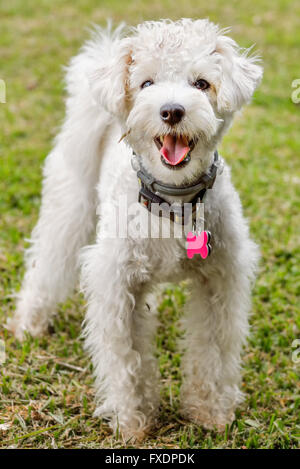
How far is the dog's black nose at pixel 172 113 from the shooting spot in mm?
2365

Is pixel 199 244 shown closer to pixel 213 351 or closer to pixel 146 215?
pixel 146 215

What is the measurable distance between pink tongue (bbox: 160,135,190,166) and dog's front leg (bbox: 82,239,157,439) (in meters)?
0.52

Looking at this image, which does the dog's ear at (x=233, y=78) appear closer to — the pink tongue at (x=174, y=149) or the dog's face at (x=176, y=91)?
the dog's face at (x=176, y=91)

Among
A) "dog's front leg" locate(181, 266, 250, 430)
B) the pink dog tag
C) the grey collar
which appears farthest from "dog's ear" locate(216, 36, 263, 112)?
"dog's front leg" locate(181, 266, 250, 430)

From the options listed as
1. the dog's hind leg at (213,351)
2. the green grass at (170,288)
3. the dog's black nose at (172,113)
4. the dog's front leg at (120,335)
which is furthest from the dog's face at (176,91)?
the green grass at (170,288)

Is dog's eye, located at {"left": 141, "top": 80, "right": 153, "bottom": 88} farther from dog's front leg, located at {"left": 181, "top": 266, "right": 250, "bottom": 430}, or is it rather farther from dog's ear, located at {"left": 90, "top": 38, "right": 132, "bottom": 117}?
dog's front leg, located at {"left": 181, "top": 266, "right": 250, "bottom": 430}

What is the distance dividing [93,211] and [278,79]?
191 inches

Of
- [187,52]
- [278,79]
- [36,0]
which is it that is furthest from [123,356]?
[36,0]

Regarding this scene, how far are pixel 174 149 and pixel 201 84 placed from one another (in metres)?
0.32

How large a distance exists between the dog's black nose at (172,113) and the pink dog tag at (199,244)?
58cm

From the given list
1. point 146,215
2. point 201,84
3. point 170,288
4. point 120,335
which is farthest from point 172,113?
point 170,288

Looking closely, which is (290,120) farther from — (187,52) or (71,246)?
(187,52)

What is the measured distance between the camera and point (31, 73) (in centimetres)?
799

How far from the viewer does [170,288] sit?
4238 millimetres
